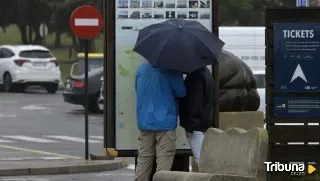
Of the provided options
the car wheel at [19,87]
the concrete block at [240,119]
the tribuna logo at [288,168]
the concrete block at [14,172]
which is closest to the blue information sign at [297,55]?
the tribuna logo at [288,168]

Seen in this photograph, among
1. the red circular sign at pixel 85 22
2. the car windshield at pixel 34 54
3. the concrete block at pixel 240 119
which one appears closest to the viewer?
the concrete block at pixel 240 119

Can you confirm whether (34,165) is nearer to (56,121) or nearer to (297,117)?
(297,117)

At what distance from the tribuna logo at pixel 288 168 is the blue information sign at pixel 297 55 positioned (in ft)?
2.73

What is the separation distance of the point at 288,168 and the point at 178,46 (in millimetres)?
2238

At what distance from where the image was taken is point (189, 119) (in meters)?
10.1

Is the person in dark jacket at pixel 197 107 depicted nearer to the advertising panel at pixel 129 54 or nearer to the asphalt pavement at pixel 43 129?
the advertising panel at pixel 129 54

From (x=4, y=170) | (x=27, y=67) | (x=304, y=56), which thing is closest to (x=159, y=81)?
(x=304, y=56)

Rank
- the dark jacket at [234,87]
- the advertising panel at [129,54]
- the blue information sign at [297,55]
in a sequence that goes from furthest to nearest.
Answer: the dark jacket at [234,87], the blue information sign at [297,55], the advertising panel at [129,54]

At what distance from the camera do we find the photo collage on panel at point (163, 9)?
10.5m

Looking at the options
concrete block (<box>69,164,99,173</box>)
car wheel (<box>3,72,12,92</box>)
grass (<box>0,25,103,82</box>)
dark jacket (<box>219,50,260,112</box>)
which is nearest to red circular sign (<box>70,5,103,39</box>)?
concrete block (<box>69,164,99,173</box>)

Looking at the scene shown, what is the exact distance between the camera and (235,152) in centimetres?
869

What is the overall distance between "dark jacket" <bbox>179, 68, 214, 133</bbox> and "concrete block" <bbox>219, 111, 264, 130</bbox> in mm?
1957

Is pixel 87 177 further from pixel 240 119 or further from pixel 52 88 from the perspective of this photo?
pixel 52 88

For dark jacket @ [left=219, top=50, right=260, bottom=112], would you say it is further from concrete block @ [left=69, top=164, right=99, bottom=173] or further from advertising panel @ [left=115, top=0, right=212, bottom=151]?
concrete block @ [left=69, top=164, right=99, bottom=173]
